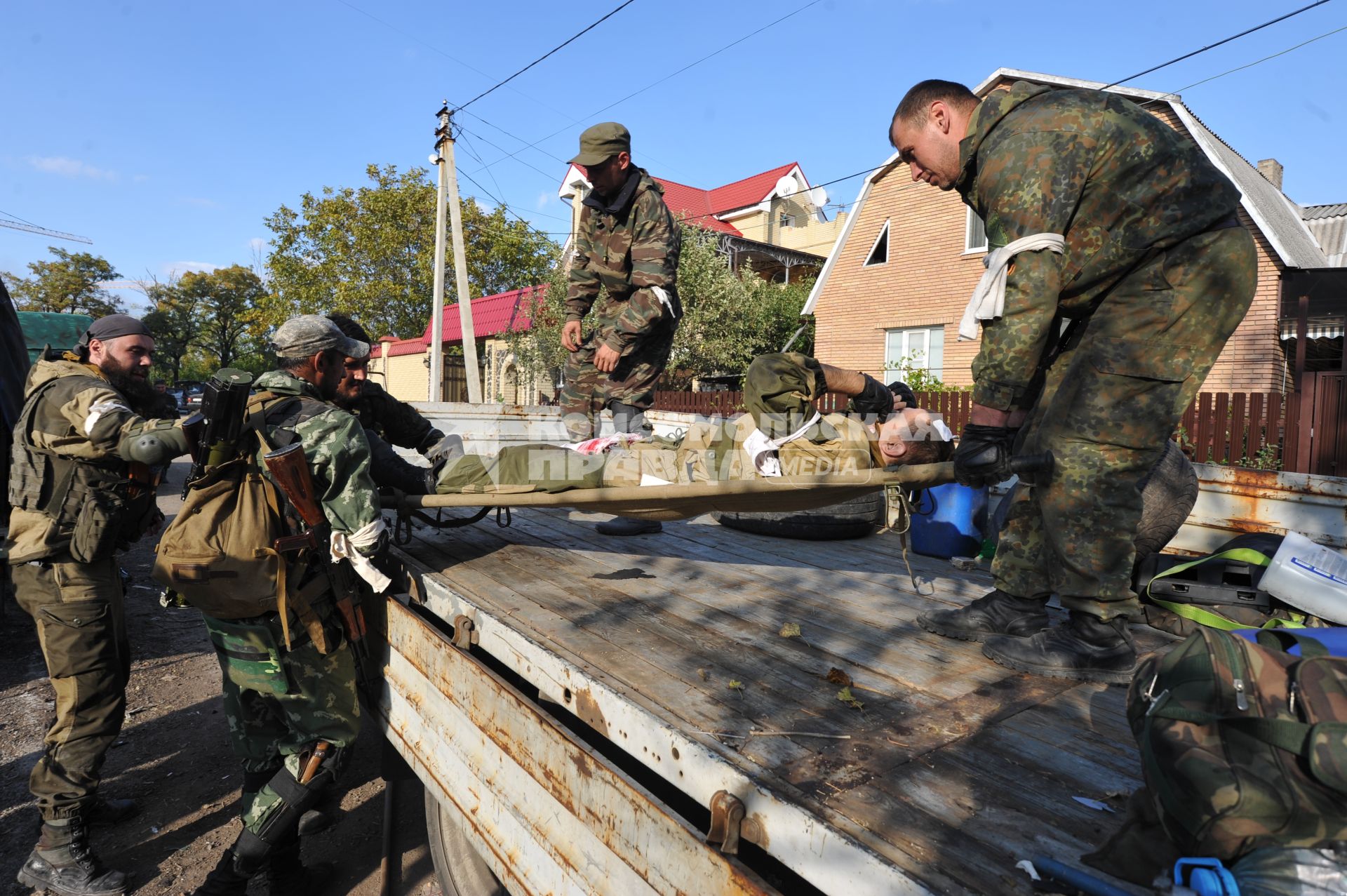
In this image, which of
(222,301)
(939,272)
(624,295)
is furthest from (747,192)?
(222,301)

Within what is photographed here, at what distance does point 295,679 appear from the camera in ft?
8.25

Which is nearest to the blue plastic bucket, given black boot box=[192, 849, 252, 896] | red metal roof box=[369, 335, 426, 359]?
black boot box=[192, 849, 252, 896]

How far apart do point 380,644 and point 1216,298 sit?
2.90m

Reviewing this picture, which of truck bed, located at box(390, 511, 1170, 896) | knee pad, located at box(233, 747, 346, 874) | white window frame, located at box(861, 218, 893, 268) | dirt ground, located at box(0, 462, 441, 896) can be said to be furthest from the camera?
white window frame, located at box(861, 218, 893, 268)

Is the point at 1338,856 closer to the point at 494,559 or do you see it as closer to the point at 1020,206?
the point at 1020,206

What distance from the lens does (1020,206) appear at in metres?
1.92

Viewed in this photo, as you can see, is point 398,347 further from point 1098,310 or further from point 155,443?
point 1098,310

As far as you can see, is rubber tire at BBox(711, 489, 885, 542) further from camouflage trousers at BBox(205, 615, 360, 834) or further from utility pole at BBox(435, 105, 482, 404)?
utility pole at BBox(435, 105, 482, 404)

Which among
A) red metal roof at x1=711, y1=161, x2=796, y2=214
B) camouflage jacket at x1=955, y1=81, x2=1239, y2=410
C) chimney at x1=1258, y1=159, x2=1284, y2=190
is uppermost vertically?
red metal roof at x1=711, y1=161, x2=796, y2=214

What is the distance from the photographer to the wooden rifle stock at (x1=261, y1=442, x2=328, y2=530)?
233 centimetres

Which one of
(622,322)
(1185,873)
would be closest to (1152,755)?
(1185,873)

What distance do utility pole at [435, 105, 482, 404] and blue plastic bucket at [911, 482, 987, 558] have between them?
42.5 feet

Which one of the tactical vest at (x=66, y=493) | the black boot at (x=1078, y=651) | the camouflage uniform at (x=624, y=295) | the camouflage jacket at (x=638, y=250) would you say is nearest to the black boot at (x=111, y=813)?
the tactical vest at (x=66, y=493)

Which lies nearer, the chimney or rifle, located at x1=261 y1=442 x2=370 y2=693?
rifle, located at x1=261 y1=442 x2=370 y2=693
